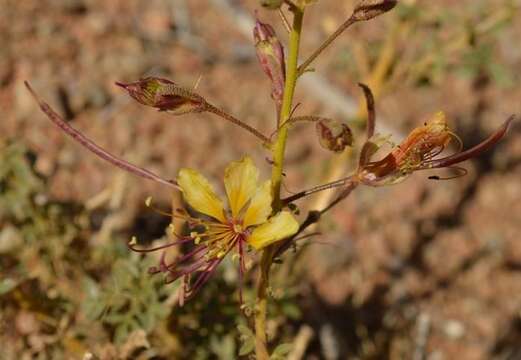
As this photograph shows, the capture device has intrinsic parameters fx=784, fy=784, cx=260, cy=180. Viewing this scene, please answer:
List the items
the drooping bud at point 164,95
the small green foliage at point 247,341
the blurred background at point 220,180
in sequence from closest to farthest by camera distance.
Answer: the drooping bud at point 164,95, the small green foliage at point 247,341, the blurred background at point 220,180

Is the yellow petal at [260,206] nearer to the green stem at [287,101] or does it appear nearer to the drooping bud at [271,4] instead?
the green stem at [287,101]

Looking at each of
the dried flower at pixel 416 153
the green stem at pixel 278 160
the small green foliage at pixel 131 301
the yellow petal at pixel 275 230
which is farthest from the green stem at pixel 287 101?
the small green foliage at pixel 131 301

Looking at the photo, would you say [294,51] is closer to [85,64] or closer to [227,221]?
[227,221]

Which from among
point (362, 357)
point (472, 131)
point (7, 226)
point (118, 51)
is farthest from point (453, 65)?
point (7, 226)

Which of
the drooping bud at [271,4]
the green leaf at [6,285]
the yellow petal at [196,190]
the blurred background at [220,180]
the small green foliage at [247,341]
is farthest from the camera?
the blurred background at [220,180]

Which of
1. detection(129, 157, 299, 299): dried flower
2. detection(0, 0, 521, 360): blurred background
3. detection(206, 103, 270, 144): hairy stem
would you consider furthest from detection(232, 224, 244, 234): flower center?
detection(0, 0, 521, 360): blurred background

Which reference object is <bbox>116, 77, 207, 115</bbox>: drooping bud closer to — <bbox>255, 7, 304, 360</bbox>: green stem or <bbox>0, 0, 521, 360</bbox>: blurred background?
<bbox>255, 7, 304, 360</bbox>: green stem
